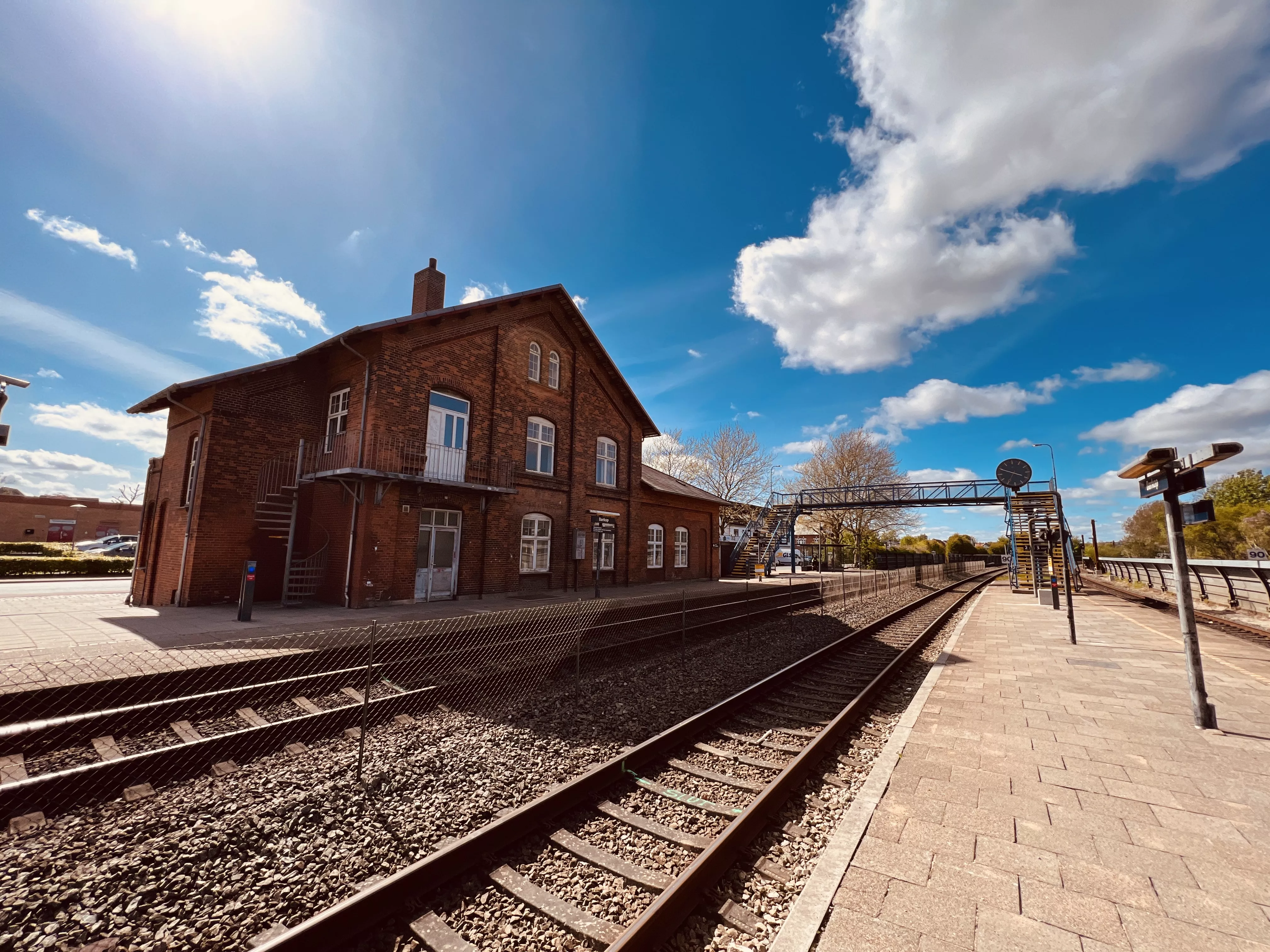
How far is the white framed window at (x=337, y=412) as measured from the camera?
1459 cm

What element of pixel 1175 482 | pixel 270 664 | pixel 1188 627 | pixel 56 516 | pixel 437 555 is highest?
pixel 56 516

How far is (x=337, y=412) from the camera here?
1489 cm

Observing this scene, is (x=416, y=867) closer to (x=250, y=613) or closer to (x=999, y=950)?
(x=999, y=950)

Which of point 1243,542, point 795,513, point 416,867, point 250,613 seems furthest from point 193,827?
point 1243,542

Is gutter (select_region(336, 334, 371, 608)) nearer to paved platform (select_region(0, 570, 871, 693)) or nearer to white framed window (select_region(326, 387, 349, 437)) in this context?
paved platform (select_region(0, 570, 871, 693))

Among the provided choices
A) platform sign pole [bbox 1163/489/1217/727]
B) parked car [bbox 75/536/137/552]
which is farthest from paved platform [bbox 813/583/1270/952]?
parked car [bbox 75/536/137/552]

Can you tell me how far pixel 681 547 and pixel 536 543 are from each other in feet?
30.2

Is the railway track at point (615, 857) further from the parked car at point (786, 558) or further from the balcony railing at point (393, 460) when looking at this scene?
the parked car at point (786, 558)

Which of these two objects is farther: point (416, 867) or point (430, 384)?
point (430, 384)

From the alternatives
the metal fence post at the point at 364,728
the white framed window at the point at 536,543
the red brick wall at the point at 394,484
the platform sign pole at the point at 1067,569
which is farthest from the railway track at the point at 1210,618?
the red brick wall at the point at 394,484

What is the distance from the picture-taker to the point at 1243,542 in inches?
1254

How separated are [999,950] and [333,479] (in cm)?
1473

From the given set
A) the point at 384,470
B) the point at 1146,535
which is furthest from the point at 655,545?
the point at 1146,535

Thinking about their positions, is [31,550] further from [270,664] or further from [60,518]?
[270,664]
